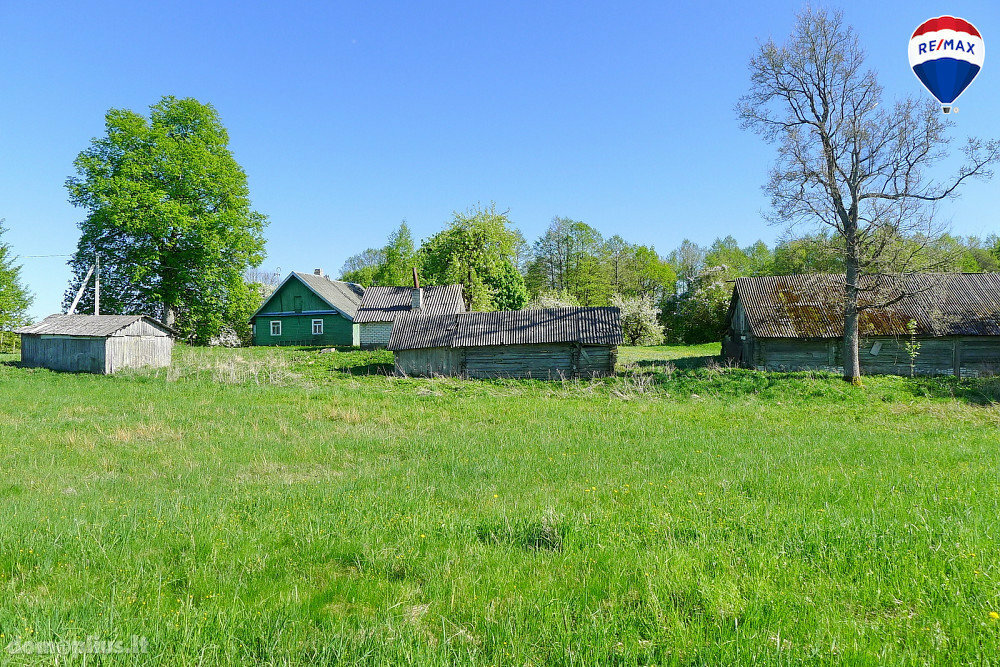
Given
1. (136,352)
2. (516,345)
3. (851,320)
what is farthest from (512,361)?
(136,352)

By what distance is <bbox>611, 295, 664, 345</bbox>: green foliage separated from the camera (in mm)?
50844

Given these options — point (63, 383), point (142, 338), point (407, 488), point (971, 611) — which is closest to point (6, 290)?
point (142, 338)

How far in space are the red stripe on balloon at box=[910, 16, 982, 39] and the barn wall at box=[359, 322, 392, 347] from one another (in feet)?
111

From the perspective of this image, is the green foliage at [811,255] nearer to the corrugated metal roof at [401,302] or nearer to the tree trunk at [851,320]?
the tree trunk at [851,320]

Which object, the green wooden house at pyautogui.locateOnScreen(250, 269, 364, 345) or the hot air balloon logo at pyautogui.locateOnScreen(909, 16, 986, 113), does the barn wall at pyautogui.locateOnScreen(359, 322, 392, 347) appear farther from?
the hot air balloon logo at pyautogui.locateOnScreen(909, 16, 986, 113)

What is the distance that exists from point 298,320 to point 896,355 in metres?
41.2

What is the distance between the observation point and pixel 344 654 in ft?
11.1

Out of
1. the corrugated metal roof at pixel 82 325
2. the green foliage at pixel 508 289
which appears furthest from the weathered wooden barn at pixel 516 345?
the green foliage at pixel 508 289

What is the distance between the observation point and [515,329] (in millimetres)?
26844

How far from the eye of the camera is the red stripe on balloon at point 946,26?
16.8m

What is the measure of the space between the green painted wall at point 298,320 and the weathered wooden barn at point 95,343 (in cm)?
1433

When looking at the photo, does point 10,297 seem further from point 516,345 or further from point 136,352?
point 516,345

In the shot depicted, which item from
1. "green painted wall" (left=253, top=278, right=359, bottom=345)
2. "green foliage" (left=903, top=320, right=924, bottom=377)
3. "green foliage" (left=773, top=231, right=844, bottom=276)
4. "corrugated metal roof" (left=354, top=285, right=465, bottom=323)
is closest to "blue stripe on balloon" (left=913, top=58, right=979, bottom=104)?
"green foliage" (left=773, top=231, right=844, bottom=276)

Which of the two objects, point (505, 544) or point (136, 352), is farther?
point (136, 352)
